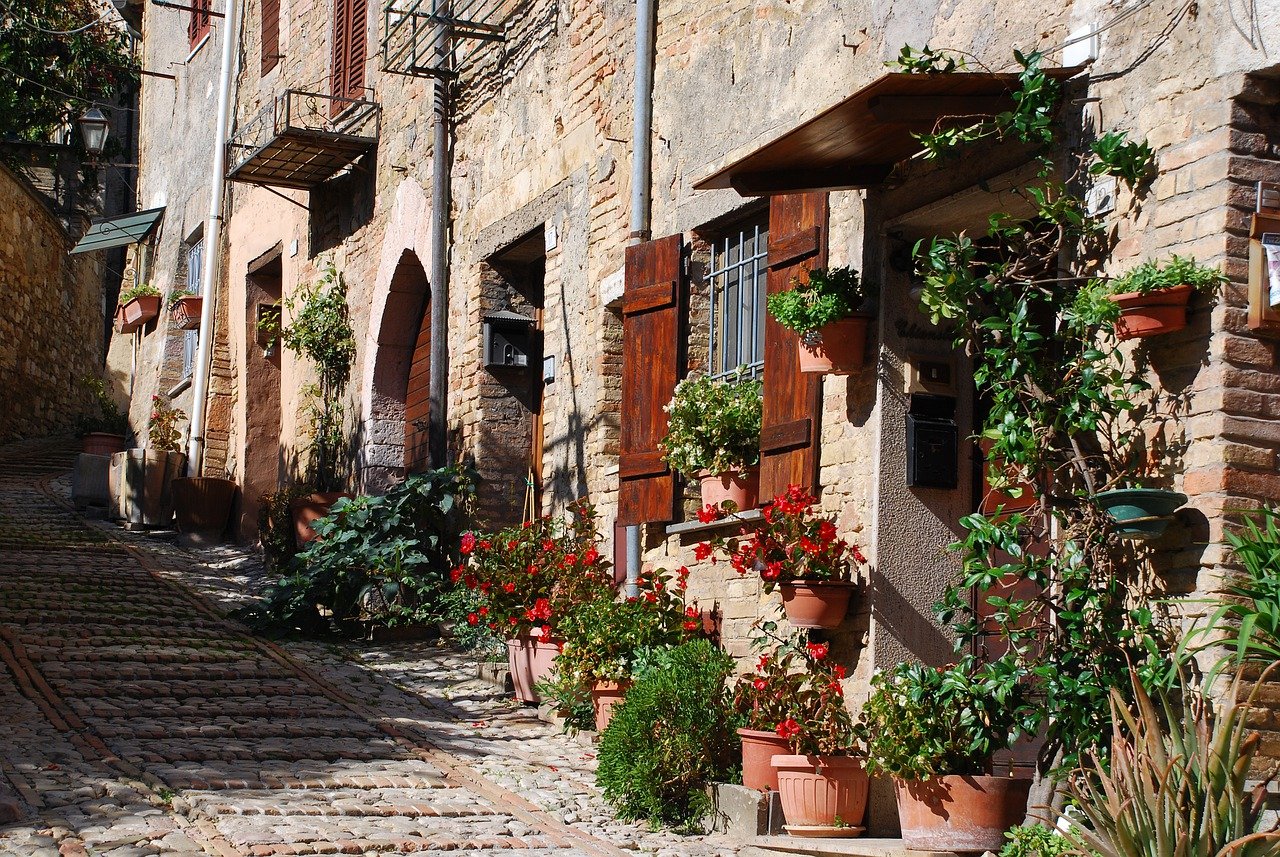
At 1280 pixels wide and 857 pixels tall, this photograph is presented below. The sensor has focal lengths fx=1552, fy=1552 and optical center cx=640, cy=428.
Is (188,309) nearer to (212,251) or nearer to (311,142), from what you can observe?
(212,251)

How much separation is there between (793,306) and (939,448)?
876 mm

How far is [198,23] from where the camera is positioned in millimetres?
18641

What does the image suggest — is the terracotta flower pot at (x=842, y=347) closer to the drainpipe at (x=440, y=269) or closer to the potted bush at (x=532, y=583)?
the potted bush at (x=532, y=583)

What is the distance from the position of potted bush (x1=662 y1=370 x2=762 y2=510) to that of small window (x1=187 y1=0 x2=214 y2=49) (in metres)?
12.4

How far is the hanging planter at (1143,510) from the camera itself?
4980mm

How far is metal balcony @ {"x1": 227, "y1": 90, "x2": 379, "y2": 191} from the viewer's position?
42.7 ft

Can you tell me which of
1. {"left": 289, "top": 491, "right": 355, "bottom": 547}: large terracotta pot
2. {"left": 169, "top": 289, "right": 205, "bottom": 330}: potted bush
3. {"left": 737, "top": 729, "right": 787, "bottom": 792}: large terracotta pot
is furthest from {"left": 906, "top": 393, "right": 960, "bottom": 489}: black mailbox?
{"left": 169, "top": 289, "right": 205, "bottom": 330}: potted bush

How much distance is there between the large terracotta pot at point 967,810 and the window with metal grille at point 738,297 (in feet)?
8.88

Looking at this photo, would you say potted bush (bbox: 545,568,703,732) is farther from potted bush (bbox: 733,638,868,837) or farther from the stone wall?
the stone wall

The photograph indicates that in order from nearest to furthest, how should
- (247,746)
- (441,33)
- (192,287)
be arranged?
(247,746) → (441,33) → (192,287)

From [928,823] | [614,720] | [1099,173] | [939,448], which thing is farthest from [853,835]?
[1099,173]

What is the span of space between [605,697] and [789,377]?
6.35 feet

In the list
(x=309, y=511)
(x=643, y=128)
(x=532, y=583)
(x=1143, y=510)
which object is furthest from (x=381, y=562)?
(x=1143, y=510)

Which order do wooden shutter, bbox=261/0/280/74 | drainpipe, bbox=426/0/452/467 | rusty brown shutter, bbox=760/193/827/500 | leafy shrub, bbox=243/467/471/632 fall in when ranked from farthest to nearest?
wooden shutter, bbox=261/0/280/74, drainpipe, bbox=426/0/452/467, leafy shrub, bbox=243/467/471/632, rusty brown shutter, bbox=760/193/827/500
